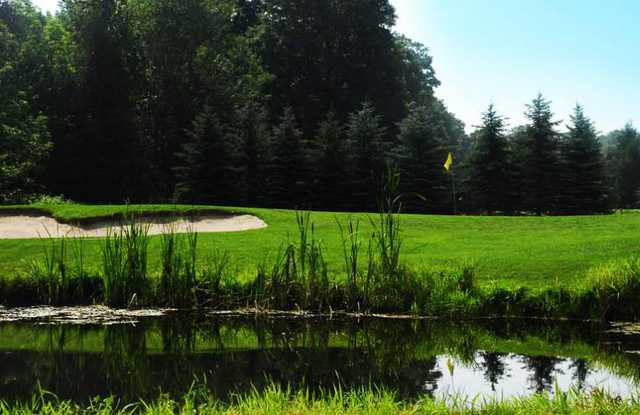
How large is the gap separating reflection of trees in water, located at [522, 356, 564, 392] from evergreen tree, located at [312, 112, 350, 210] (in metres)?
→ 22.0

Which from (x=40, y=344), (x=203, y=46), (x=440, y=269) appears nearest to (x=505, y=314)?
(x=440, y=269)

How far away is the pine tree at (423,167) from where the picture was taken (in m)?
29.0

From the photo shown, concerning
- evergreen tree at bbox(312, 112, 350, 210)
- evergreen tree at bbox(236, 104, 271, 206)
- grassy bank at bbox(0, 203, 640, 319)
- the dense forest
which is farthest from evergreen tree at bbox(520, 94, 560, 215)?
grassy bank at bbox(0, 203, 640, 319)

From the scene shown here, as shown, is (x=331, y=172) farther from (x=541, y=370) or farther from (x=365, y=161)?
(x=541, y=370)

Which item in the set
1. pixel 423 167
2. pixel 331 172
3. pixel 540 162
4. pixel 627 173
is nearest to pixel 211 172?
pixel 331 172

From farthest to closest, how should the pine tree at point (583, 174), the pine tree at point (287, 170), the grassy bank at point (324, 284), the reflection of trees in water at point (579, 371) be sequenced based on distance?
the pine tree at point (583, 174), the pine tree at point (287, 170), the grassy bank at point (324, 284), the reflection of trees in water at point (579, 371)

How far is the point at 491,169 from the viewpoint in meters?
31.0

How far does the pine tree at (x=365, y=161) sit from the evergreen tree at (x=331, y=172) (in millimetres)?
434

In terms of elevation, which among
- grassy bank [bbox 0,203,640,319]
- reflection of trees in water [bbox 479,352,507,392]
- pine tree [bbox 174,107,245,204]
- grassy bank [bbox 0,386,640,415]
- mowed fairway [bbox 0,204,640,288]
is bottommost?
reflection of trees in water [bbox 479,352,507,392]

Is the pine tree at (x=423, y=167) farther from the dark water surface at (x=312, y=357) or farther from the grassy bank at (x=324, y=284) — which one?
the dark water surface at (x=312, y=357)

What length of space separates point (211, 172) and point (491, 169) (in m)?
13.4

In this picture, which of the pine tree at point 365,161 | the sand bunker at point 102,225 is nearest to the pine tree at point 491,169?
the pine tree at point 365,161

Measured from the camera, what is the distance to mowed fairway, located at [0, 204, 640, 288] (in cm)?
1017

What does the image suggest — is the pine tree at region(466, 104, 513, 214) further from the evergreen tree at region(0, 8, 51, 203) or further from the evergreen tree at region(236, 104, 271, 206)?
the evergreen tree at region(0, 8, 51, 203)
